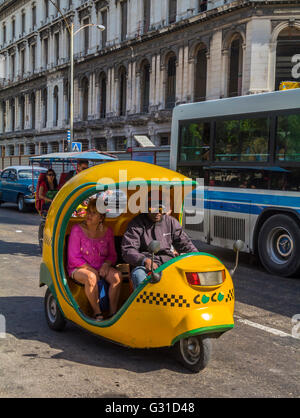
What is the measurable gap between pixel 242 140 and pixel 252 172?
716 mm

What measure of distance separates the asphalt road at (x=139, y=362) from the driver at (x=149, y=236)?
90 centimetres

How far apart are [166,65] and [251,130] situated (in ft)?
80.8

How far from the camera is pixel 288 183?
8.95m

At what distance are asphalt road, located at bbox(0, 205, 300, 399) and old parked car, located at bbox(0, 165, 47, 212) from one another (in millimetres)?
13908

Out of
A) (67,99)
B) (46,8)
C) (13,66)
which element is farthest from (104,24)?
(13,66)

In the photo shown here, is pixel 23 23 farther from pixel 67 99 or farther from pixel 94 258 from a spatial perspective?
pixel 94 258

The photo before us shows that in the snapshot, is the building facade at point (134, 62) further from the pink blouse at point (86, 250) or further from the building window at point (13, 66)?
the pink blouse at point (86, 250)

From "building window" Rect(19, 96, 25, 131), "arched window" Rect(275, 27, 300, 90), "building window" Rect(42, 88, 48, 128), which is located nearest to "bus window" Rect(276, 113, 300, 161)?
"arched window" Rect(275, 27, 300, 90)

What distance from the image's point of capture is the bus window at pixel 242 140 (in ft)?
31.0

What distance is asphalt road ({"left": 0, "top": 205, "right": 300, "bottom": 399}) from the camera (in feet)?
13.4

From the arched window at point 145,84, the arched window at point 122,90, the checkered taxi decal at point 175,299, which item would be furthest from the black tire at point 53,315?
the arched window at point 122,90

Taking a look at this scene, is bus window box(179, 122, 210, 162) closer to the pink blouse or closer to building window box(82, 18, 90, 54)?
the pink blouse

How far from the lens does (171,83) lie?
3281 centimetres

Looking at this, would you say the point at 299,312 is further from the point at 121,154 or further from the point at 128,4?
the point at 128,4
